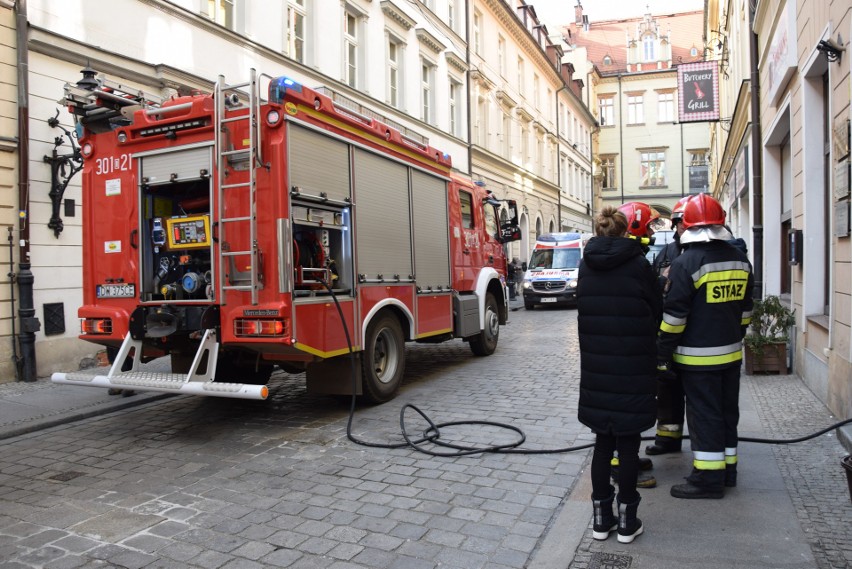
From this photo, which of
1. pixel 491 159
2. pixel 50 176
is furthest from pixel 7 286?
pixel 491 159

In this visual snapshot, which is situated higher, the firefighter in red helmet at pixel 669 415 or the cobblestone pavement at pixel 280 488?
the firefighter in red helmet at pixel 669 415

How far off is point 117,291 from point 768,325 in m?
7.36

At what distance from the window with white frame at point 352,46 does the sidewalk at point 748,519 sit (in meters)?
14.0

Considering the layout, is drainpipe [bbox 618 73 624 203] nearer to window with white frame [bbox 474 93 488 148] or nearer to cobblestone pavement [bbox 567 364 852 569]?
window with white frame [bbox 474 93 488 148]

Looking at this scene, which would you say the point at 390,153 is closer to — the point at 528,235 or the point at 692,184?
the point at 528,235

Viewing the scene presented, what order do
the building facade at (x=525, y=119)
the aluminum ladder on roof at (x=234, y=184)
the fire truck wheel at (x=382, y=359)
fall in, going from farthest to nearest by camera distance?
the building facade at (x=525, y=119), the fire truck wheel at (x=382, y=359), the aluminum ladder on roof at (x=234, y=184)

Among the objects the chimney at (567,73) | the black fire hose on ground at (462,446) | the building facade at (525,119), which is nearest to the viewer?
the black fire hose on ground at (462,446)

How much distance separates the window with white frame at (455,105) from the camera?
23781mm

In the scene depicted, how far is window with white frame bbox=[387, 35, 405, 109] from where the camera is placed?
19.3 meters

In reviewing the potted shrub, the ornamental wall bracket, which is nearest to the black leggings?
the potted shrub

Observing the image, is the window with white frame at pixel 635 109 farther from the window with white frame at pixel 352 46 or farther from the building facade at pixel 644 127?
the window with white frame at pixel 352 46

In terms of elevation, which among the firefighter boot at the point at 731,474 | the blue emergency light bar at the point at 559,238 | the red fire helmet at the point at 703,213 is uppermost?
the blue emergency light bar at the point at 559,238

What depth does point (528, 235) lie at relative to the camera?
32281 millimetres

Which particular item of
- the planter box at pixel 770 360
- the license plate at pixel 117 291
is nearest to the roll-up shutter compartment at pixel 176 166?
the license plate at pixel 117 291
